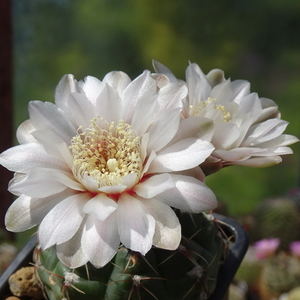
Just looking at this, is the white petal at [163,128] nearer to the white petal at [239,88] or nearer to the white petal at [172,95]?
the white petal at [172,95]

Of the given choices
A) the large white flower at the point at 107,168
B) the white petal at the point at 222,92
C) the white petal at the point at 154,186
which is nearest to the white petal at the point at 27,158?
the large white flower at the point at 107,168

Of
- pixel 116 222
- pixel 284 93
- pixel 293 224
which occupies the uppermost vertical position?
pixel 116 222

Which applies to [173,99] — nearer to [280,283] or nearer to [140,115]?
[140,115]

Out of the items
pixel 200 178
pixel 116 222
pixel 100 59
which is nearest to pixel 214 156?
pixel 200 178

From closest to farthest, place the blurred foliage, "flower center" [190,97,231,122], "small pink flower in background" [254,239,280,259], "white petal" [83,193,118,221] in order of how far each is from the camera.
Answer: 1. "white petal" [83,193,118,221]
2. "flower center" [190,97,231,122]
3. "small pink flower in background" [254,239,280,259]
4. the blurred foliage

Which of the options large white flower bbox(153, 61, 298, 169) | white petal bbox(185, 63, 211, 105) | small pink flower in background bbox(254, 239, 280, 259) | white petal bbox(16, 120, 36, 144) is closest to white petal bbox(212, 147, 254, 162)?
large white flower bbox(153, 61, 298, 169)

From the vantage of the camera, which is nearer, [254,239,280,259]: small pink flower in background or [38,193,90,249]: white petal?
[38,193,90,249]: white petal

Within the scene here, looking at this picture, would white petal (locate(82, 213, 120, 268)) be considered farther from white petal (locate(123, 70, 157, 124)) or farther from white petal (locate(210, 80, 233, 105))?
white petal (locate(210, 80, 233, 105))
